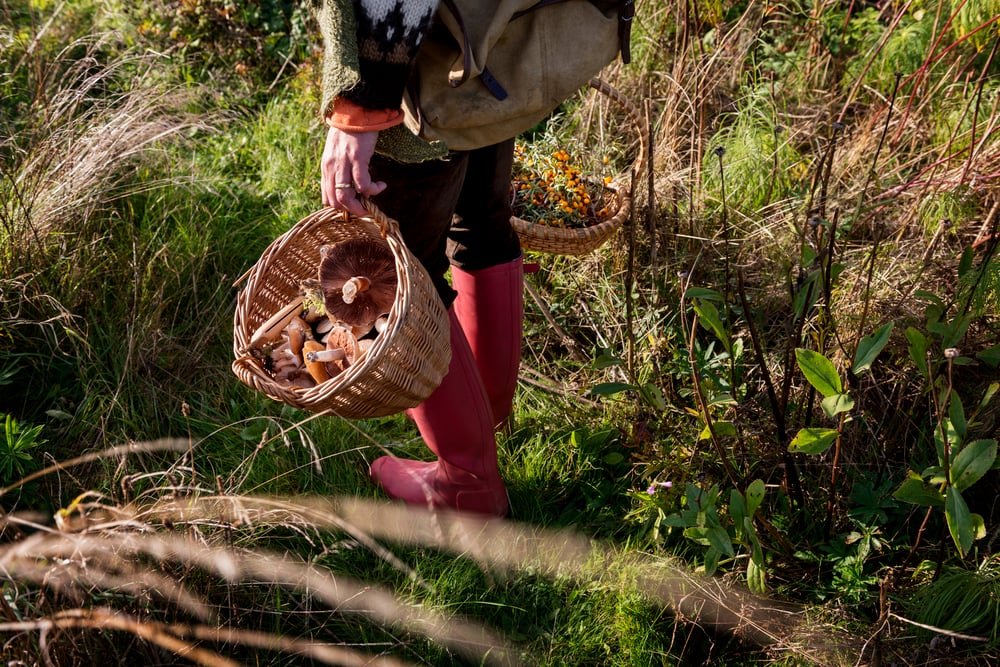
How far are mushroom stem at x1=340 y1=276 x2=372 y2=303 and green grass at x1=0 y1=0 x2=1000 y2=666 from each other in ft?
1.00

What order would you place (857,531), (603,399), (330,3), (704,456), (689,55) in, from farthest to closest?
(689,55), (603,399), (704,456), (857,531), (330,3)

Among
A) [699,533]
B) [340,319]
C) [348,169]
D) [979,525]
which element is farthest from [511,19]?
[979,525]

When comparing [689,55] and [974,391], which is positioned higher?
[689,55]

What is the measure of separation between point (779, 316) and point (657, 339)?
0.38 metres

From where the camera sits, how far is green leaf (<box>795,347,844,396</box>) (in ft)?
5.27

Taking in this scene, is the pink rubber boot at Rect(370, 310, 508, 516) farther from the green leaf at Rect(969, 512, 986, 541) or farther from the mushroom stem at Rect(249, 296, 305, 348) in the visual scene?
the green leaf at Rect(969, 512, 986, 541)

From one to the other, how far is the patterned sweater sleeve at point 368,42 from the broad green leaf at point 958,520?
1204mm

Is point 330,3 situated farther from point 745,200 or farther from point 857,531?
point 745,200

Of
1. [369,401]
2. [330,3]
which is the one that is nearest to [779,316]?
[369,401]

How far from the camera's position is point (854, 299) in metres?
2.29

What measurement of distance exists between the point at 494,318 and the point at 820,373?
0.85 meters

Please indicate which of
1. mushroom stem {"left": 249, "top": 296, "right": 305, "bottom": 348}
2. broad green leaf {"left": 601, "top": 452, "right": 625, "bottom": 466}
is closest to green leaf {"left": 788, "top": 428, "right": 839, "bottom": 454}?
broad green leaf {"left": 601, "top": 452, "right": 625, "bottom": 466}

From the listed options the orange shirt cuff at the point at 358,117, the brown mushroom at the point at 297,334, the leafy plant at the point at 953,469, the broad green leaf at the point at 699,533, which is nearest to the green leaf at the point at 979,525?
the leafy plant at the point at 953,469

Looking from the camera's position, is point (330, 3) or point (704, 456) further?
point (704, 456)
